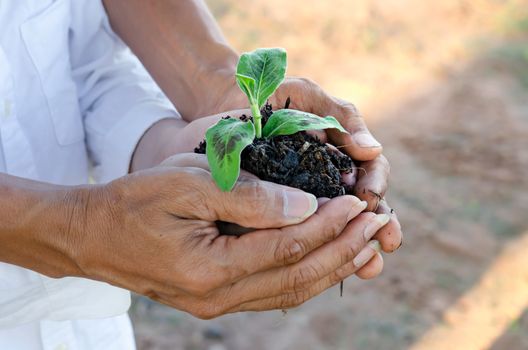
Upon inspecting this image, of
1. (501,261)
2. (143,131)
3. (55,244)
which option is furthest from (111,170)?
(501,261)

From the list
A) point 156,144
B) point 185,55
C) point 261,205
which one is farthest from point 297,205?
point 185,55

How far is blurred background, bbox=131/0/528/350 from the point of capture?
135 inches

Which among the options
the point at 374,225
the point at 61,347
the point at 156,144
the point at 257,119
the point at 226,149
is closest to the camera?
the point at 226,149

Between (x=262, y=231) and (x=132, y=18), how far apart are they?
0.78 meters

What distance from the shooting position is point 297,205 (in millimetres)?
1436

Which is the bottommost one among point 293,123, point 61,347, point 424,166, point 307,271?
point 424,166

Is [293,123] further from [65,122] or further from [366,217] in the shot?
[65,122]

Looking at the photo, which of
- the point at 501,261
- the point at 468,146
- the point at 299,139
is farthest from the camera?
the point at 468,146

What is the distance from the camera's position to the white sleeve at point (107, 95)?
1.88 metres

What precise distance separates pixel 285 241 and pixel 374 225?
0.20 metres

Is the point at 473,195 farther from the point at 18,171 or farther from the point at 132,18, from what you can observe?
the point at 18,171

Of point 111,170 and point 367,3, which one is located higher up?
point 111,170

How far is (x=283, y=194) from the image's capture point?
1.44 metres

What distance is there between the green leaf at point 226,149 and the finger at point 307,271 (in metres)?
Result: 0.21
